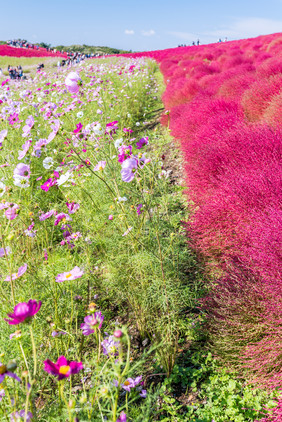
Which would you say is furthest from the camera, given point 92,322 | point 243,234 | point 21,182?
point 243,234

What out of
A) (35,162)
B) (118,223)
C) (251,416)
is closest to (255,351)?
(251,416)

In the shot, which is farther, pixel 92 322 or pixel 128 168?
pixel 128 168

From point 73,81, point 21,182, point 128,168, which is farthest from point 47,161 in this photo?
point 128,168

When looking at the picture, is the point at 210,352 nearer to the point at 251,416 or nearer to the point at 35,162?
the point at 251,416

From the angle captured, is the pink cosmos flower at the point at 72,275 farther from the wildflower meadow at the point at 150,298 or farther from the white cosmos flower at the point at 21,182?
the white cosmos flower at the point at 21,182

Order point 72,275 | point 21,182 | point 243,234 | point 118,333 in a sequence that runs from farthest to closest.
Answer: point 243,234 → point 21,182 → point 72,275 → point 118,333

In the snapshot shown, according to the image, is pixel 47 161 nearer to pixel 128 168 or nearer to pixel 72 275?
pixel 128 168

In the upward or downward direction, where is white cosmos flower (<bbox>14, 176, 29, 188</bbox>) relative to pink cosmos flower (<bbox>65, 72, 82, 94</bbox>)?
downward

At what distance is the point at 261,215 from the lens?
1.59 meters

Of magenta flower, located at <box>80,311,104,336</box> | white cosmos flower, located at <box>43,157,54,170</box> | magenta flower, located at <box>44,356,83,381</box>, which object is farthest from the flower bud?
white cosmos flower, located at <box>43,157,54,170</box>

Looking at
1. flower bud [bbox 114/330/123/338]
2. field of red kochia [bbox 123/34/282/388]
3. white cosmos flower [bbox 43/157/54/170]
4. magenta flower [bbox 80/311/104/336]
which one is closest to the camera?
flower bud [bbox 114/330/123/338]

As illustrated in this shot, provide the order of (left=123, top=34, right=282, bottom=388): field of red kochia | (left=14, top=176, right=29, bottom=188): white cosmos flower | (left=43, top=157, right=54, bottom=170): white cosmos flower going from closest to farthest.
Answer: (left=123, top=34, right=282, bottom=388): field of red kochia
(left=14, top=176, right=29, bottom=188): white cosmos flower
(left=43, top=157, right=54, bottom=170): white cosmos flower

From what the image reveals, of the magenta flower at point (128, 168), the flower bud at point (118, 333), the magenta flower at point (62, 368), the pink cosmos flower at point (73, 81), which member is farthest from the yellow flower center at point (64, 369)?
the pink cosmos flower at point (73, 81)

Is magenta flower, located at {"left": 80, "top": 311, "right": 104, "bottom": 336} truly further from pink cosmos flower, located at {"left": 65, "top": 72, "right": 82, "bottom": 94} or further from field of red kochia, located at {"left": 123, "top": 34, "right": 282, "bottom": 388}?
pink cosmos flower, located at {"left": 65, "top": 72, "right": 82, "bottom": 94}
